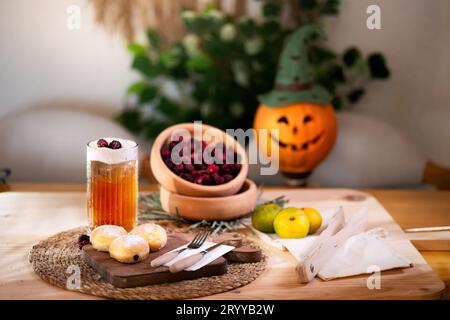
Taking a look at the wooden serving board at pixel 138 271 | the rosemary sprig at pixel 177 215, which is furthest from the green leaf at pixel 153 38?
the wooden serving board at pixel 138 271

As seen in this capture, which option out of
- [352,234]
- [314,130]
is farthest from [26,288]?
[314,130]

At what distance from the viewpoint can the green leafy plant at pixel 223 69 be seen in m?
2.82

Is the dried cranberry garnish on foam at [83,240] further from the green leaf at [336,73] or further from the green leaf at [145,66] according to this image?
the green leaf at [336,73]

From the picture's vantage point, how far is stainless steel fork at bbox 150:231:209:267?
1.38 m

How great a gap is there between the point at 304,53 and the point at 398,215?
73 cm

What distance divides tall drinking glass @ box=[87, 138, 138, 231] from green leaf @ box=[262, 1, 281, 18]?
52.4 inches

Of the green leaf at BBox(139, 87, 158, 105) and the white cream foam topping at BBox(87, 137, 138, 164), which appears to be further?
the green leaf at BBox(139, 87, 158, 105)

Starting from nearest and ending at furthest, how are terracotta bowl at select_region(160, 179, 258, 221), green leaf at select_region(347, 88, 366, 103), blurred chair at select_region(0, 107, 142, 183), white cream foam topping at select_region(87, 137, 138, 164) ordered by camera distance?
white cream foam topping at select_region(87, 137, 138, 164) < terracotta bowl at select_region(160, 179, 258, 221) < blurred chair at select_region(0, 107, 142, 183) < green leaf at select_region(347, 88, 366, 103)

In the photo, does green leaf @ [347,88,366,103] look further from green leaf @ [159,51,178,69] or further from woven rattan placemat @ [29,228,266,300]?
woven rattan placemat @ [29,228,266,300]

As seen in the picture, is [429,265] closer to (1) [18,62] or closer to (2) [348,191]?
(2) [348,191]

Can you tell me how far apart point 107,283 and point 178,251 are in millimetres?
162

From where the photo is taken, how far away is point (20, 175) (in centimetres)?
283

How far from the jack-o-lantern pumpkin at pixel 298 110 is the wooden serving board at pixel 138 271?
3.41 ft

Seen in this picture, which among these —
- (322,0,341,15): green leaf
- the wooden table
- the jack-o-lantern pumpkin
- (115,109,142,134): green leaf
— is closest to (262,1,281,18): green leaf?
(322,0,341,15): green leaf
